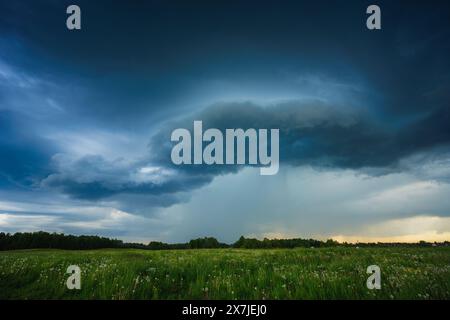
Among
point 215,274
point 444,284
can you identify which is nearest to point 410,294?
point 444,284

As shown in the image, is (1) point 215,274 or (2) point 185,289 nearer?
(2) point 185,289

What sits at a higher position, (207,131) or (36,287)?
(207,131)

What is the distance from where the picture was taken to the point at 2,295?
792 centimetres

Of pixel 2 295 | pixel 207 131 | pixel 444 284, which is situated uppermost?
pixel 207 131

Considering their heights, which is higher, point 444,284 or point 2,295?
point 444,284
